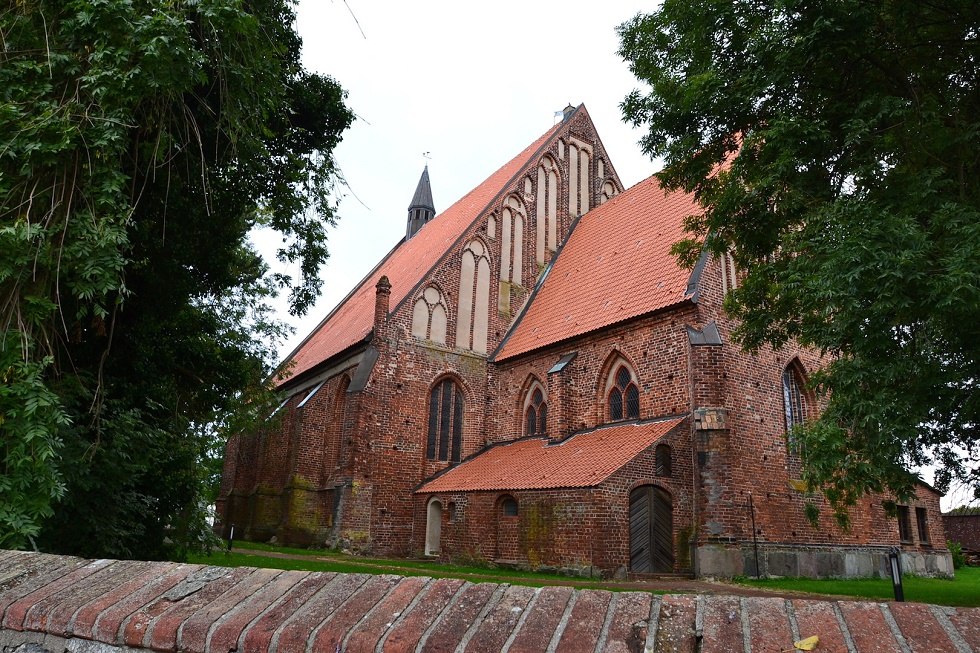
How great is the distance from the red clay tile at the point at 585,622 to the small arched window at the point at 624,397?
14953mm

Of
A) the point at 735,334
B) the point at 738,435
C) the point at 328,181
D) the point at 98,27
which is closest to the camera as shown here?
the point at 98,27

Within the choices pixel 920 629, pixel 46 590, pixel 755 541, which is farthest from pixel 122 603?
pixel 755 541

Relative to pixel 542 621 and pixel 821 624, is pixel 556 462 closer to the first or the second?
pixel 542 621

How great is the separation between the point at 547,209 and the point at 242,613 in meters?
22.4

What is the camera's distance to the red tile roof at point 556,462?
46.8 ft

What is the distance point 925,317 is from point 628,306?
1039cm

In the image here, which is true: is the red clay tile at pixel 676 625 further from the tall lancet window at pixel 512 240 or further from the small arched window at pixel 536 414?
the tall lancet window at pixel 512 240

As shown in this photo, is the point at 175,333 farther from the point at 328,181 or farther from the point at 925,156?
the point at 925,156

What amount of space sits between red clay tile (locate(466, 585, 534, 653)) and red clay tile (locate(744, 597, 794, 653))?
0.63 metres

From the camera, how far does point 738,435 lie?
586 inches

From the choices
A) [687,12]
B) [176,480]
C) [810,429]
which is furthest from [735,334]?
[176,480]

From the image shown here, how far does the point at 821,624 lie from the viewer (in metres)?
1.77

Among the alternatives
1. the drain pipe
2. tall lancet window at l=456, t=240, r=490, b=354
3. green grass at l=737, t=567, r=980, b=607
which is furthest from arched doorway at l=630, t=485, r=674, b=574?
tall lancet window at l=456, t=240, r=490, b=354

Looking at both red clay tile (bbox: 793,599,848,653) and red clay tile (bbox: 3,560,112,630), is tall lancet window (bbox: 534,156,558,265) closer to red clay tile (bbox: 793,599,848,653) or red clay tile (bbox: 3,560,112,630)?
red clay tile (bbox: 3,560,112,630)
